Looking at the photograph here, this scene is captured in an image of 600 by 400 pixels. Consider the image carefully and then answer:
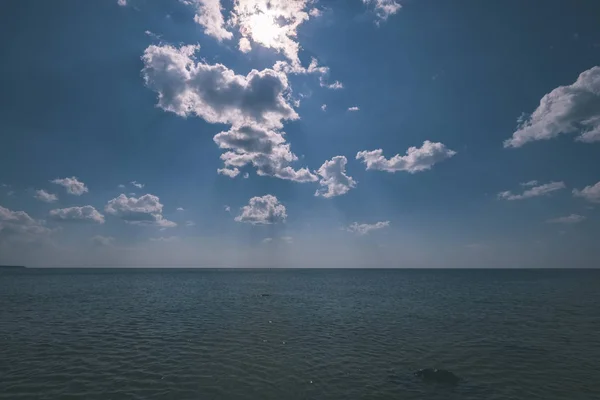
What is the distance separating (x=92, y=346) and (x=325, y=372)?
72.8 ft

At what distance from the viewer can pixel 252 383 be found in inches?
816

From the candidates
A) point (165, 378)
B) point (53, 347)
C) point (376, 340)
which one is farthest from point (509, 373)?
point (53, 347)

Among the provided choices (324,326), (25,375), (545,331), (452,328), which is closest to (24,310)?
(25,375)

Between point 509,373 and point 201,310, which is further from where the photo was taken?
point 201,310

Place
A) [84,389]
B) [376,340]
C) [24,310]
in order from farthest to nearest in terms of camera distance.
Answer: [24,310] < [376,340] < [84,389]

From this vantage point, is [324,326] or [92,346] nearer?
[92,346]

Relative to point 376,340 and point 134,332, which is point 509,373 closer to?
point 376,340

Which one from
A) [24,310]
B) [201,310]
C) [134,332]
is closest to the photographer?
[134,332]

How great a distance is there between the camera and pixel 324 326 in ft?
132

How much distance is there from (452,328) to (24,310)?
64.9 meters

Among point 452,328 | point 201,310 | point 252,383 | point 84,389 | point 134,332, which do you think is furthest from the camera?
point 201,310

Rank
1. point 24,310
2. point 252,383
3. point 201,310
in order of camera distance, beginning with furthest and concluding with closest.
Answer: point 201,310, point 24,310, point 252,383

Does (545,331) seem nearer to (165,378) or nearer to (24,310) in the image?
(165,378)

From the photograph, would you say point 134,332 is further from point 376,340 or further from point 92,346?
point 376,340
